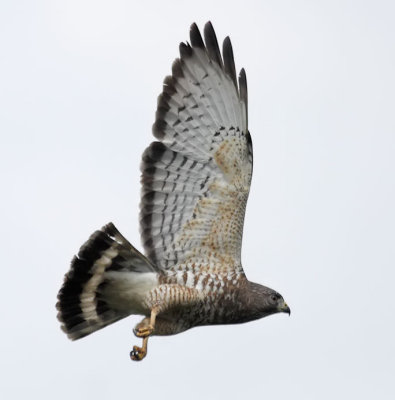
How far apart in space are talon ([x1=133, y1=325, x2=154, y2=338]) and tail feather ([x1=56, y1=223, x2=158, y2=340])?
60 centimetres

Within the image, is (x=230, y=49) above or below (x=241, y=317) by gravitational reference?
above

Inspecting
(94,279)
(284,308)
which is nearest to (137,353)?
(94,279)

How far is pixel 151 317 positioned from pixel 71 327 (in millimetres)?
1057

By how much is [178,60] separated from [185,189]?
1.44m

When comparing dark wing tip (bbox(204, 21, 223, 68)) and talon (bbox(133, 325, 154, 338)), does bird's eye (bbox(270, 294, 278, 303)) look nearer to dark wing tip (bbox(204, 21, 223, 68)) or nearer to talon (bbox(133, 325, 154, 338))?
talon (bbox(133, 325, 154, 338))

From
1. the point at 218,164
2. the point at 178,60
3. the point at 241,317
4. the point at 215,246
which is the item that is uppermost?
the point at 178,60

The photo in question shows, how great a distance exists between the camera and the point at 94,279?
41.0 feet

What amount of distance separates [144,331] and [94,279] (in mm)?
858

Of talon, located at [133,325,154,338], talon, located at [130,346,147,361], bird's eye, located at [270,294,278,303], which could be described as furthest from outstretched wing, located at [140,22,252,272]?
talon, located at [130,346,147,361]

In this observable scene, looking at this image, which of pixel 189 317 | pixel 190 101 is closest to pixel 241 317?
pixel 189 317

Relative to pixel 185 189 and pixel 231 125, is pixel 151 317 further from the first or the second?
pixel 231 125

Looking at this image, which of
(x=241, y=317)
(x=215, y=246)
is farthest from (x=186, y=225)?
(x=241, y=317)

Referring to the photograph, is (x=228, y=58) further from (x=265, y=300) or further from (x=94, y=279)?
(x=94, y=279)

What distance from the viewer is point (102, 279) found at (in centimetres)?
1252
